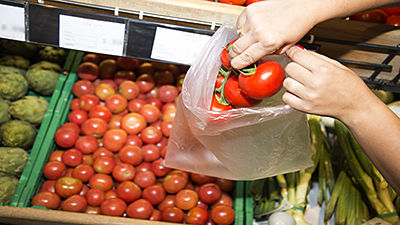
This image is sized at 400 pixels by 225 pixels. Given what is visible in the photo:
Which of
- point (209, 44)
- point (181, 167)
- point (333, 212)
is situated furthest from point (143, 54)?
point (333, 212)

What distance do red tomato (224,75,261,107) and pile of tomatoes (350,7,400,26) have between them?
51 centimetres

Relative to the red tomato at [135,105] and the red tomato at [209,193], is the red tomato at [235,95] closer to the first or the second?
the red tomato at [209,193]

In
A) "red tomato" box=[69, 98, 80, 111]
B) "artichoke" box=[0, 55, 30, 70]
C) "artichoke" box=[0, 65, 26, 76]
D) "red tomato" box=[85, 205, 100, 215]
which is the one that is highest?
"artichoke" box=[0, 55, 30, 70]

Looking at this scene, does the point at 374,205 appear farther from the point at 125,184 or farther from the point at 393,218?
the point at 125,184

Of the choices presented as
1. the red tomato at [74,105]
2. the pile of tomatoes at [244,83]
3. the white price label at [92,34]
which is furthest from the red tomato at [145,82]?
the pile of tomatoes at [244,83]

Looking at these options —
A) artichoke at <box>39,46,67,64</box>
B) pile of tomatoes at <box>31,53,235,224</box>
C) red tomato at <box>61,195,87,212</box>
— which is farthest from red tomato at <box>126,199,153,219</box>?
artichoke at <box>39,46,67,64</box>

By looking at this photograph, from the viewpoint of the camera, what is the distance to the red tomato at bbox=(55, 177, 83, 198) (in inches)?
56.6

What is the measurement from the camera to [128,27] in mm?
993

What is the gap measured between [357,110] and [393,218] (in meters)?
1.01

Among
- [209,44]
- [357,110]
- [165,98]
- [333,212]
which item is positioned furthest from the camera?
[165,98]

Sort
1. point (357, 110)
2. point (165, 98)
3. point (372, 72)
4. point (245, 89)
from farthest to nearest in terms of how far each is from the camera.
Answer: point (165, 98) < point (372, 72) < point (245, 89) < point (357, 110)

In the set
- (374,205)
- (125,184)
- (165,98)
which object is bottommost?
(125,184)

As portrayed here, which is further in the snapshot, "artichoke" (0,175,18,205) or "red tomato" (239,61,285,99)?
"artichoke" (0,175,18,205)

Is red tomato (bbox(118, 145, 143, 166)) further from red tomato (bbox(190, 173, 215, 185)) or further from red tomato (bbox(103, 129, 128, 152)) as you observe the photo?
red tomato (bbox(190, 173, 215, 185))
